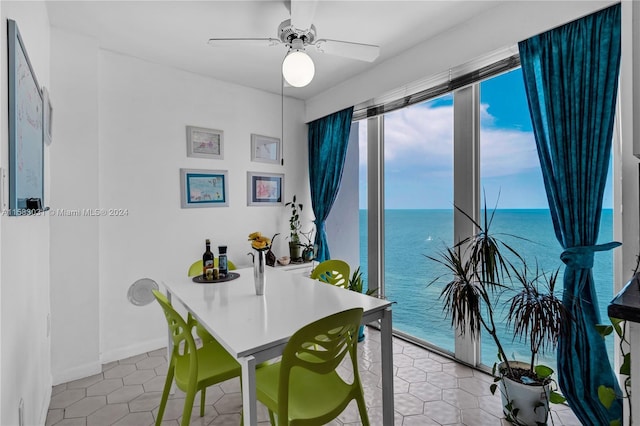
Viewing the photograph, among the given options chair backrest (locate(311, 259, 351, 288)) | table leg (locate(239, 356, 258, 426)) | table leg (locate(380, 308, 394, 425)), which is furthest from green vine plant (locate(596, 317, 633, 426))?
table leg (locate(239, 356, 258, 426))

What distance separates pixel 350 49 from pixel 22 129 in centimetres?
181

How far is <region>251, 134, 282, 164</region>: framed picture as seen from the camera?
3594 mm

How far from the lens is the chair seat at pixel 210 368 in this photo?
152 centimetres

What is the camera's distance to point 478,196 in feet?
8.21

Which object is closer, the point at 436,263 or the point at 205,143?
the point at 436,263

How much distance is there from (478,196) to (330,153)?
1717 millimetres

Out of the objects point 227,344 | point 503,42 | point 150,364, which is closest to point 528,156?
point 503,42

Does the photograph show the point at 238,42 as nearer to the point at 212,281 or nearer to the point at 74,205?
the point at 212,281

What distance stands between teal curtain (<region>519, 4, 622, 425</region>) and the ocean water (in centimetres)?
17

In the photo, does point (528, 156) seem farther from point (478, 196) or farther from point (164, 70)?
point (164, 70)

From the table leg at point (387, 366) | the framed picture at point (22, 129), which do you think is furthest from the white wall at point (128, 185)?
the table leg at point (387, 366)

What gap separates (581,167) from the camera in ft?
5.80

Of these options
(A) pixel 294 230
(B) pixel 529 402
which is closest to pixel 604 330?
(B) pixel 529 402

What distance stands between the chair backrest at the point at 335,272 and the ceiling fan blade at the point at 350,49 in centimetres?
146
